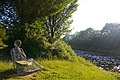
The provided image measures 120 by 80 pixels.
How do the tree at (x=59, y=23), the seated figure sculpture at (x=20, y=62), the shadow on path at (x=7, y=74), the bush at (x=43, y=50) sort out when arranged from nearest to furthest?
the shadow on path at (x=7, y=74), the seated figure sculpture at (x=20, y=62), the bush at (x=43, y=50), the tree at (x=59, y=23)

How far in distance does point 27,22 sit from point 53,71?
738 centimetres

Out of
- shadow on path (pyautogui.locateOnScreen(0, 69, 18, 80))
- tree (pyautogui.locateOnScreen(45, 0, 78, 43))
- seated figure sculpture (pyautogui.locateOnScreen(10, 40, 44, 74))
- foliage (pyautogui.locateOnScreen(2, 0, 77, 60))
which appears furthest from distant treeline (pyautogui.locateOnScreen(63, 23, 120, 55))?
shadow on path (pyautogui.locateOnScreen(0, 69, 18, 80))

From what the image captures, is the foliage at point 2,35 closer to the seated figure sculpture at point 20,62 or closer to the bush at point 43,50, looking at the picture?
the bush at point 43,50

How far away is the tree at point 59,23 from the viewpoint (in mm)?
27859

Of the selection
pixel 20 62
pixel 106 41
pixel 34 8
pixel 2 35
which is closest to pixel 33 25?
pixel 34 8

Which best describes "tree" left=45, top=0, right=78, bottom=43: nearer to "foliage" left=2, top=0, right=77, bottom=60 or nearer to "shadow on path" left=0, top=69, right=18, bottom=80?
"foliage" left=2, top=0, right=77, bottom=60

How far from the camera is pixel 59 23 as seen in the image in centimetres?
2920

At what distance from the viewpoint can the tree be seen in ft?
91.4

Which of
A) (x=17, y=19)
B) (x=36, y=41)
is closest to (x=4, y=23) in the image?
(x=17, y=19)

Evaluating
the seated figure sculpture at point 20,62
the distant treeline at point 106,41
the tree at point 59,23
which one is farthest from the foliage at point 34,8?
the distant treeline at point 106,41

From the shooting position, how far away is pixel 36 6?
21.2m

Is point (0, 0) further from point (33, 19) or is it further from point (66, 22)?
point (66, 22)

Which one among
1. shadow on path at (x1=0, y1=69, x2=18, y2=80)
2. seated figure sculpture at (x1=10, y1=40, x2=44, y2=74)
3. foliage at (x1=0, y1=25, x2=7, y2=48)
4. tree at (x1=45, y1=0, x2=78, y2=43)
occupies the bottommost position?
shadow on path at (x1=0, y1=69, x2=18, y2=80)

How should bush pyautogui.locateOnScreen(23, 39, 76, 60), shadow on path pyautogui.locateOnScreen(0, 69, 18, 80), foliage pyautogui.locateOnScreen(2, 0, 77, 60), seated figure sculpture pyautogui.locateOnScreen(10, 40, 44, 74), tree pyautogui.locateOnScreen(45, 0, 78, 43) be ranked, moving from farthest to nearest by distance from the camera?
1. tree pyautogui.locateOnScreen(45, 0, 78, 43)
2. foliage pyautogui.locateOnScreen(2, 0, 77, 60)
3. bush pyautogui.locateOnScreen(23, 39, 76, 60)
4. seated figure sculpture pyautogui.locateOnScreen(10, 40, 44, 74)
5. shadow on path pyautogui.locateOnScreen(0, 69, 18, 80)
